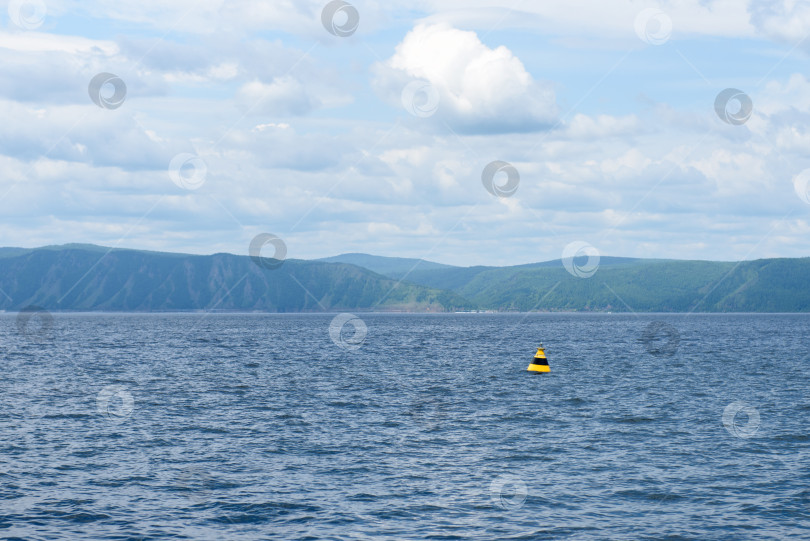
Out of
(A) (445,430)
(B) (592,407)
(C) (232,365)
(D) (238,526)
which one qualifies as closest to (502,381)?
(B) (592,407)

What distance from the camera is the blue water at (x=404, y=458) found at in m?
25.3

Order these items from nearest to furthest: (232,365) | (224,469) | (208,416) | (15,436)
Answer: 1. (224,469)
2. (15,436)
3. (208,416)
4. (232,365)

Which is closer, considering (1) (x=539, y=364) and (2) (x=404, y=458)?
(2) (x=404, y=458)

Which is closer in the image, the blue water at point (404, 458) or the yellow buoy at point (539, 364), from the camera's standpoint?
the blue water at point (404, 458)

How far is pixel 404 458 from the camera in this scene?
114ft

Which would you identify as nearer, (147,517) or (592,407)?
(147,517)

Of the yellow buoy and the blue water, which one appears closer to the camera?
the blue water

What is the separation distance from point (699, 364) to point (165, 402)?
6185 cm

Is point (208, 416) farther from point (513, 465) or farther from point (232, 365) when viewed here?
point (232, 365)

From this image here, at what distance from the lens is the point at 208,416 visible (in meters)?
47.0

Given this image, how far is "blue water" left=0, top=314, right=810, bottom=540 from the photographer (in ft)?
82.9

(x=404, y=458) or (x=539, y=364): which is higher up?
(x=539, y=364)

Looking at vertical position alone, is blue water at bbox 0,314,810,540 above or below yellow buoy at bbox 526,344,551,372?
below

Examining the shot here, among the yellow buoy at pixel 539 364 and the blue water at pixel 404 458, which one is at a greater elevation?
the yellow buoy at pixel 539 364
